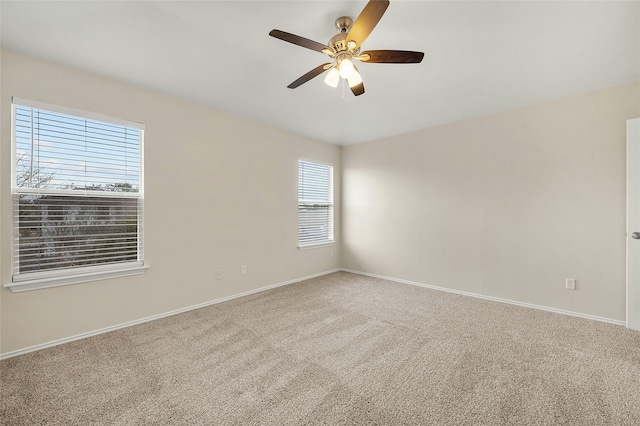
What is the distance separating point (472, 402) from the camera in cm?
165

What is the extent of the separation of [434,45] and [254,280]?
3.43m

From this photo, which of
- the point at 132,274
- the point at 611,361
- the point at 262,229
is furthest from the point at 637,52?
the point at 132,274

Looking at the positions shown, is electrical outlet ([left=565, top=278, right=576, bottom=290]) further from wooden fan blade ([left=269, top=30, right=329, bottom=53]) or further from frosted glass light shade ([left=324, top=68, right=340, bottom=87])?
wooden fan blade ([left=269, top=30, right=329, bottom=53])

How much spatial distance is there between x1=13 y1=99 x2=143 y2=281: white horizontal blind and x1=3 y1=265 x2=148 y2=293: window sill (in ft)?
0.18

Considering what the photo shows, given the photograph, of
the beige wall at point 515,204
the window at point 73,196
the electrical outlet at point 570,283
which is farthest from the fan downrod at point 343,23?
the electrical outlet at point 570,283

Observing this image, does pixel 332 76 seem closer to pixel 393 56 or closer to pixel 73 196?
pixel 393 56

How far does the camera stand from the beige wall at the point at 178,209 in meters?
2.26

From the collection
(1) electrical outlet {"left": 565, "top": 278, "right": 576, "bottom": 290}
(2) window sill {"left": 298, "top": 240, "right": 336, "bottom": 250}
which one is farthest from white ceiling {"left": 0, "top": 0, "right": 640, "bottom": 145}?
(2) window sill {"left": 298, "top": 240, "right": 336, "bottom": 250}

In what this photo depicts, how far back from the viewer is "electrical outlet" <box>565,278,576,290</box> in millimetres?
3016

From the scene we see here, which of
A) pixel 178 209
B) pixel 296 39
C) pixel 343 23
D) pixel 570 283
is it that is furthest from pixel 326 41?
pixel 570 283

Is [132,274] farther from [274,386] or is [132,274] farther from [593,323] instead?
[593,323]

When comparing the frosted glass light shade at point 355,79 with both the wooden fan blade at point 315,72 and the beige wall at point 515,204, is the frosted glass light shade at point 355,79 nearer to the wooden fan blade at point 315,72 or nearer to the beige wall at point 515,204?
the wooden fan blade at point 315,72

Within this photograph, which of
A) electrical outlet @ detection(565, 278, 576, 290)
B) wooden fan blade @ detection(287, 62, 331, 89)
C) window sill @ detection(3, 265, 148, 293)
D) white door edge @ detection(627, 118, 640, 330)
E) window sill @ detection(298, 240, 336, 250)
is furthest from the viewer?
window sill @ detection(298, 240, 336, 250)

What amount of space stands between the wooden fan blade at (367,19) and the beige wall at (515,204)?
9.00 ft
